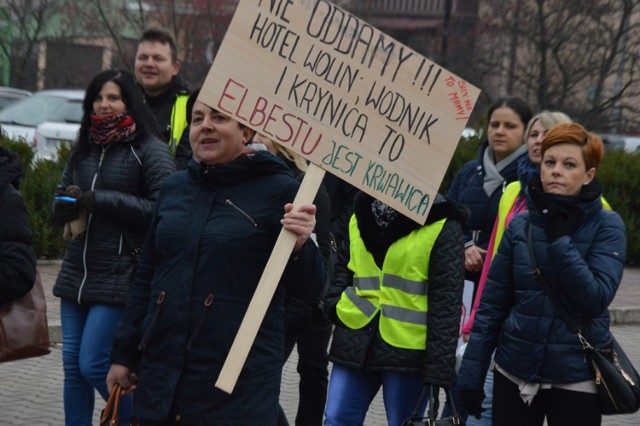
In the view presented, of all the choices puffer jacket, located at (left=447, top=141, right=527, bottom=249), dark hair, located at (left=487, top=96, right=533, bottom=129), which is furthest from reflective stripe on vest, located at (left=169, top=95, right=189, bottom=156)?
dark hair, located at (left=487, top=96, right=533, bottom=129)

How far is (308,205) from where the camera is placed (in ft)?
14.5

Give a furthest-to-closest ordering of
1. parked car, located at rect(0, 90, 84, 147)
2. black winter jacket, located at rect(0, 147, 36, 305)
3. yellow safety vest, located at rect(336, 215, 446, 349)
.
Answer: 1. parked car, located at rect(0, 90, 84, 147)
2. yellow safety vest, located at rect(336, 215, 446, 349)
3. black winter jacket, located at rect(0, 147, 36, 305)

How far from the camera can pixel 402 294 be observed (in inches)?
224

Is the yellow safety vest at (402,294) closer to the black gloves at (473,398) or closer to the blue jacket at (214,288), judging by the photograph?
the black gloves at (473,398)

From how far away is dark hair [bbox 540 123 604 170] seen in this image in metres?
5.40

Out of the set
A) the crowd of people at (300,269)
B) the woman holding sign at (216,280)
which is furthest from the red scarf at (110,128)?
the woman holding sign at (216,280)

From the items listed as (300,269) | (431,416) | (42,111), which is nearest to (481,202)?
(431,416)

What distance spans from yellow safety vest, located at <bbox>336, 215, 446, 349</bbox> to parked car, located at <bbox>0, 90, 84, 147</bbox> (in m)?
17.3

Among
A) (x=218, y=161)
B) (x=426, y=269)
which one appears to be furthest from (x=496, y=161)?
(x=218, y=161)

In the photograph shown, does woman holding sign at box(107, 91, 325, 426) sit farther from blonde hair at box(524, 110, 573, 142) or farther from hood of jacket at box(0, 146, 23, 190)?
blonde hair at box(524, 110, 573, 142)

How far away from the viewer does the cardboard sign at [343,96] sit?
Result: 4.68m

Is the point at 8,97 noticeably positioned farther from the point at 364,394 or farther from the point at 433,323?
the point at 433,323

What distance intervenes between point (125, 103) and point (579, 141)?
89.2 inches

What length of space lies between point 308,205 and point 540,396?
152 centimetres
